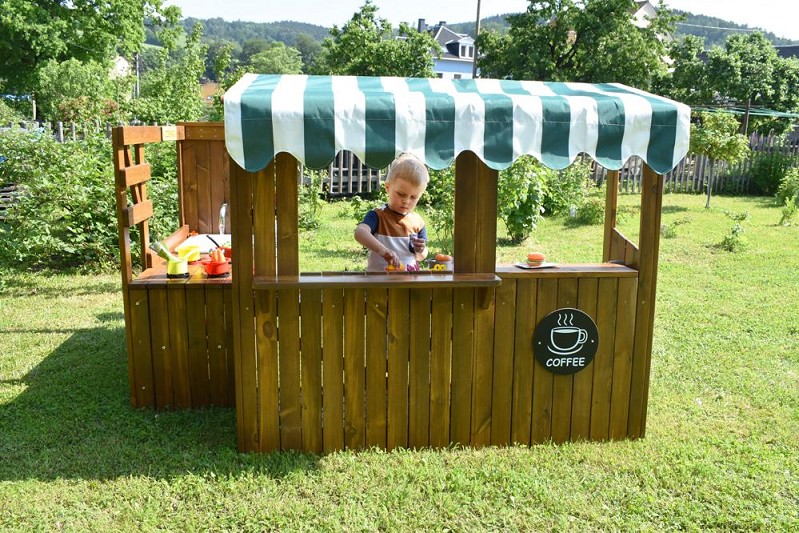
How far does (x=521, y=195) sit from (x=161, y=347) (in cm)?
685

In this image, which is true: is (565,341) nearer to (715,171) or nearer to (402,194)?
(402,194)

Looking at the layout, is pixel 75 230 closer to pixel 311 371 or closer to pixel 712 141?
pixel 311 371

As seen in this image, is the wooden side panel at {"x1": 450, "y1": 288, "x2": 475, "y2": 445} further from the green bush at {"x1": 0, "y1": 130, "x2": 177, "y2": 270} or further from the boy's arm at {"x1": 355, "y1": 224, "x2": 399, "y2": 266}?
the green bush at {"x1": 0, "y1": 130, "x2": 177, "y2": 270}

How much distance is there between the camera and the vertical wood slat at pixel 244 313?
12.3 ft

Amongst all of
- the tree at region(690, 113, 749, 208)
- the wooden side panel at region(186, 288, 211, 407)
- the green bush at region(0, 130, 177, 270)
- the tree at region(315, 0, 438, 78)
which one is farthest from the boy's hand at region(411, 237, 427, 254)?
the tree at region(315, 0, 438, 78)

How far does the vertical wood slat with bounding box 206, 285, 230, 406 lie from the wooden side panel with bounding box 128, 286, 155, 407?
1.33ft

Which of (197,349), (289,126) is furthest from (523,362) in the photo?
(197,349)

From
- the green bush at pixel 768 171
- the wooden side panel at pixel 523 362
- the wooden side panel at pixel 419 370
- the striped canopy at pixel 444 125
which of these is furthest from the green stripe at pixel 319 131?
the green bush at pixel 768 171

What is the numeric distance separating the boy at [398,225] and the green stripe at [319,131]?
890mm

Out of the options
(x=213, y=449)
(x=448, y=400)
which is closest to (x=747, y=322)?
(x=448, y=400)

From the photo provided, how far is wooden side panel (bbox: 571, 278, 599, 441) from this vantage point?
411 centimetres

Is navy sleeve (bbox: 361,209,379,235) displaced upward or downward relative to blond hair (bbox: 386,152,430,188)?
downward

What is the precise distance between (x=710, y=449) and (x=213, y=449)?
10.1 feet

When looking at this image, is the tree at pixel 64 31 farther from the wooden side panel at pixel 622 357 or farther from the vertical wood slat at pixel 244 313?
the wooden side panel at pixel 622 357
